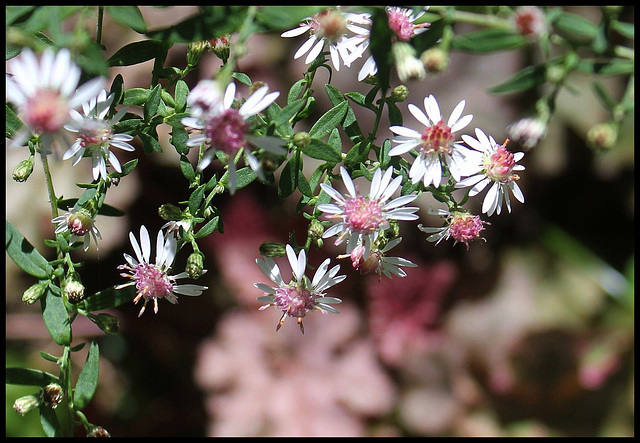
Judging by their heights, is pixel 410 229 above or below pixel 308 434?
above

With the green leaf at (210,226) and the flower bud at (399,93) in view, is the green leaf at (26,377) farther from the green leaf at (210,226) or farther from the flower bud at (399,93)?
the flower bud at (399,93)

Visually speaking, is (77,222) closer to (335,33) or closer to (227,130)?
(227,130)

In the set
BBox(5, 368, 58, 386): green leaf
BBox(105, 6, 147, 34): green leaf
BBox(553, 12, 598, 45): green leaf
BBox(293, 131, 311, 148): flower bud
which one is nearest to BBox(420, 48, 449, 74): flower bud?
BBox(553, 12, 598, 45): green leaf

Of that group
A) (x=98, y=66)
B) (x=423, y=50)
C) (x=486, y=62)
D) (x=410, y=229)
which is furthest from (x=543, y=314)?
(x=98, y=66)

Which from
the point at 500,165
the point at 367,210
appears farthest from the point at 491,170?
the point at 367,210

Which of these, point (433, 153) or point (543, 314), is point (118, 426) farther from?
point (433, 153)

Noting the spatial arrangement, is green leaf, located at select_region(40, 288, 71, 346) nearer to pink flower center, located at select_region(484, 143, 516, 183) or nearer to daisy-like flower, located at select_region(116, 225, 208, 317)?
daisy-like flower, located at select_region(116, 225, 208, 317)

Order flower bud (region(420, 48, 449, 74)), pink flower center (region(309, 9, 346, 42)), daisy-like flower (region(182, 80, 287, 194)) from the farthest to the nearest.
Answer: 1. pink flower center (region(309, 9, 346, 42))
2. daisy-like flower (region(182, 80, 287, 194))
3. flower bud (region(420, 48, 449, 74))
